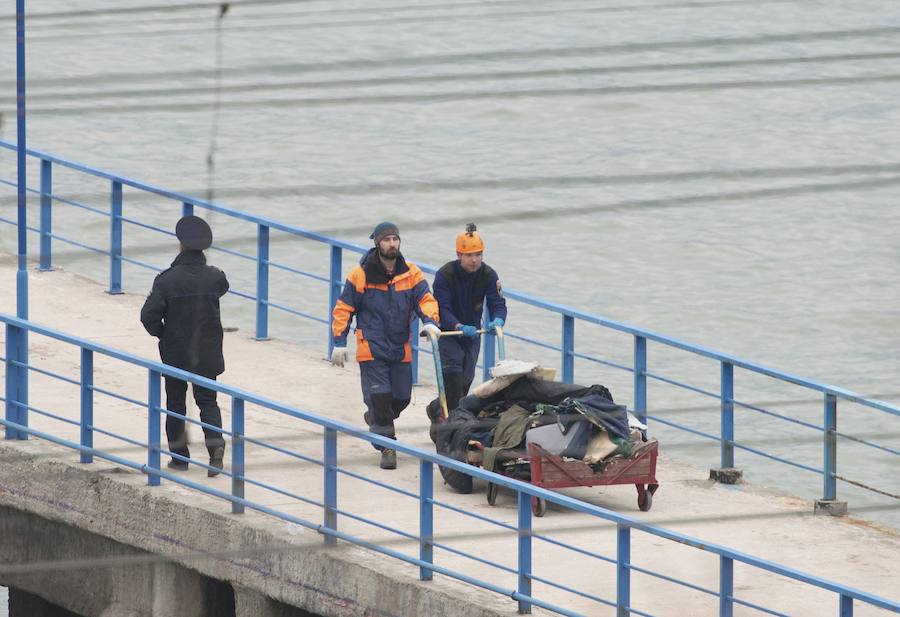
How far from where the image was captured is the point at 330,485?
1084 cm

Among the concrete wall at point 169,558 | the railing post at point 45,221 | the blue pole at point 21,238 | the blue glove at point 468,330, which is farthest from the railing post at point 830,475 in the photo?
the railing post at point 45,221

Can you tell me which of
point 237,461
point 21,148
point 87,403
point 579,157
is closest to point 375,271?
point 237,461

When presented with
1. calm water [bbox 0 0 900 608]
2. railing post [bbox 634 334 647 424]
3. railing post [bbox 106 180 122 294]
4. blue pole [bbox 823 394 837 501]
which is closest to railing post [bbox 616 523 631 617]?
blue pole [bbox 823 394 837 501]

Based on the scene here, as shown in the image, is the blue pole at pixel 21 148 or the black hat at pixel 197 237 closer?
the blue pole at pixel 21 148

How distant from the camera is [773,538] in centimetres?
1156

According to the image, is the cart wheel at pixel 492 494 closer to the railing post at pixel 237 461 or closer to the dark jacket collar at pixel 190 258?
the railing post at pixel 237 461

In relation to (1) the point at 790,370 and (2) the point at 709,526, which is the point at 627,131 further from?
(2) the point at 709,526

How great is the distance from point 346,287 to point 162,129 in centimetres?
1959

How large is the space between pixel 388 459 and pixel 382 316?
0.80 m

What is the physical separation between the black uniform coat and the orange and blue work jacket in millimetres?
700

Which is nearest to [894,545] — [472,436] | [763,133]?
[472,436]

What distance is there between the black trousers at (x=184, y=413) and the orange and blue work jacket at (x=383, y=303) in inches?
31.5

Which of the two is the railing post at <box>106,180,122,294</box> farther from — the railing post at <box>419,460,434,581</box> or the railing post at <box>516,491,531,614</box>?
the railing post at <box>516,491,531,614</box>

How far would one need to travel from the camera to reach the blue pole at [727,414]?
12656 millimetres
